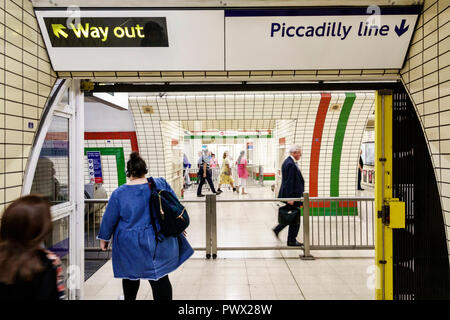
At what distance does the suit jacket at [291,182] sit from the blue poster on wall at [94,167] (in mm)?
4751

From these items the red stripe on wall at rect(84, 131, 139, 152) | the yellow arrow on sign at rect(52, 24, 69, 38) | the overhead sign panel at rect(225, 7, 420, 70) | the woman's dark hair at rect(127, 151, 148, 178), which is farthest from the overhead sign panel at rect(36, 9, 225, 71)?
the red stripe on wall at rect(84, 131, 139, 152)

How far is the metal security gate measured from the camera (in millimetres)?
2254

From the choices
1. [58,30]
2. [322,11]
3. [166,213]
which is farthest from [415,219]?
[58,30]

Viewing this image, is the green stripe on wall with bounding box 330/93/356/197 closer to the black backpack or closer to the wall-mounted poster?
the black backpack

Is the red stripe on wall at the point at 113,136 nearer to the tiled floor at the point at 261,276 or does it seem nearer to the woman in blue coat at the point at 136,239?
the tiled floor at the point at 261,276

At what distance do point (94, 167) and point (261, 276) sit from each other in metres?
5.20

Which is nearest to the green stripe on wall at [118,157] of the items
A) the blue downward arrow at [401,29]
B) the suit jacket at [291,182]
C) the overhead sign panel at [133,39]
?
the suit jacket at [291,182]

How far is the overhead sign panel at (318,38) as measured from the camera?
2.13 meters

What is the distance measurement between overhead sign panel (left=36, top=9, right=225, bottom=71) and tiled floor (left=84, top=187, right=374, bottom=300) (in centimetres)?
251

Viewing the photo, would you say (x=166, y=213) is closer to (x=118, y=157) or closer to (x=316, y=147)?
(x=118, y=157)

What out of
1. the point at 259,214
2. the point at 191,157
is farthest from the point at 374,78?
the point at 191,157

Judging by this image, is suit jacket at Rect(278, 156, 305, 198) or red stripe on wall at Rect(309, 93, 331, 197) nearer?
suit jacket at Rect(278, 156, 305, 198)

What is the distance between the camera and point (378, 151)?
264cm

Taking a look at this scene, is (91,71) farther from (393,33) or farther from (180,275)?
(180,275)
